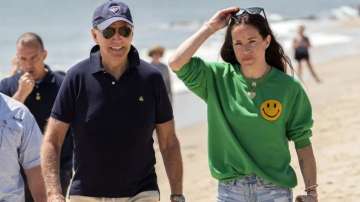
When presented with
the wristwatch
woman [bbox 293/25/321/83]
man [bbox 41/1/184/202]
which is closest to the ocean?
woman [bbox 293/25/321/83]

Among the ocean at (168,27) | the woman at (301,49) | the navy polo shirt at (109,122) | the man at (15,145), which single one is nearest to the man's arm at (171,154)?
the navy polo shirt at (109,122)

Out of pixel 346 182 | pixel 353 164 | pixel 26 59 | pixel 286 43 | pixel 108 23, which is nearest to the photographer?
pixel 108 23

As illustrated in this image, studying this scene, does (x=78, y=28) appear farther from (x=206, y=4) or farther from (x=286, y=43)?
(x=206, y=4)

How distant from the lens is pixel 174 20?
62938 millimetres

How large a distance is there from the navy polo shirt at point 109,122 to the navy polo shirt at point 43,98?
1.68 m

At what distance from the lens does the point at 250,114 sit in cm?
Result: 443

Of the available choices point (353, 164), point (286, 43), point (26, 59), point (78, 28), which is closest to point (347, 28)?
point (286, 43)

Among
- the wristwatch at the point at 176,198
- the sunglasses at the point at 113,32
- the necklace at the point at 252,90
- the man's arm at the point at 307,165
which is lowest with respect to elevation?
the wristwatch at the point at 176,198

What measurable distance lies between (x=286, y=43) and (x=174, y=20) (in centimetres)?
2387

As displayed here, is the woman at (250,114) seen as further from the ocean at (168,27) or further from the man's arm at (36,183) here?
the ocean at (168,27)

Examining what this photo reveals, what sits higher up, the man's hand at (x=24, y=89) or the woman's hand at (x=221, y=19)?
the woman's hand at (x=221, y=19)

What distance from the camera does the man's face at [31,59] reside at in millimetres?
6611

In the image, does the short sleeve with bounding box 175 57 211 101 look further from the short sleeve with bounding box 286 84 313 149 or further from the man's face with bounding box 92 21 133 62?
the short sleeve with bounding box 286 84 313 149

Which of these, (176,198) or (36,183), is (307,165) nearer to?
(176,198)
